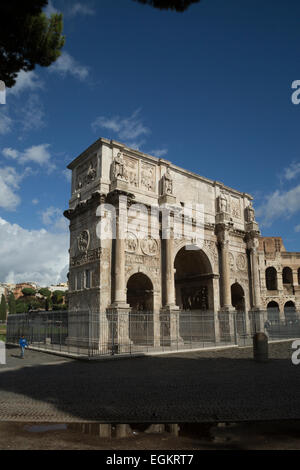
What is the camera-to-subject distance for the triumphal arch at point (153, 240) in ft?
62.0

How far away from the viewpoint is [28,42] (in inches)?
282

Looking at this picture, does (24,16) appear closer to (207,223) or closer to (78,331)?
(78,331)

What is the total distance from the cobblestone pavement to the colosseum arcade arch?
36.1 feet

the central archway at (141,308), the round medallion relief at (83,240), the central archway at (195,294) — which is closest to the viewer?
the central archway at (141,308)

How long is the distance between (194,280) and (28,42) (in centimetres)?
2018

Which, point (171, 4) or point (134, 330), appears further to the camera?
point (134, 330)

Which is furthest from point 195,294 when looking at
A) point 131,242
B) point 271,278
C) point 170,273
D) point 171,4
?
point 271,278

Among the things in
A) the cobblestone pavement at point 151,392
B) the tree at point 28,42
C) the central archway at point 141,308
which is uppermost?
the tree at point 28,42

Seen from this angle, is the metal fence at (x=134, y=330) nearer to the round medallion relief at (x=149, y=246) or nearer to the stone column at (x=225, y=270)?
the stone column at (x=225, y=270)

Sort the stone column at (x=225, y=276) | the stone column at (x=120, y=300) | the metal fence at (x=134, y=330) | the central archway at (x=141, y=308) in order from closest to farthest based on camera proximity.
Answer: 1. the stone column at (x=120, y=300)
2. the metal fence at (x=134, y=330)
3. the central archway at (x=141, y=308)
4. the stone column at (x=225, y=276)

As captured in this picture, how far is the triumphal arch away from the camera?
1889 cm

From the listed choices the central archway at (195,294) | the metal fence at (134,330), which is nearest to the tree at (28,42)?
the metal fence at (134,330)

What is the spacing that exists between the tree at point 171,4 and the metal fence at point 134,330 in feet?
40.6

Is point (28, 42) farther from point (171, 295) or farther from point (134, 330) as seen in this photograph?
point (134, 330)
